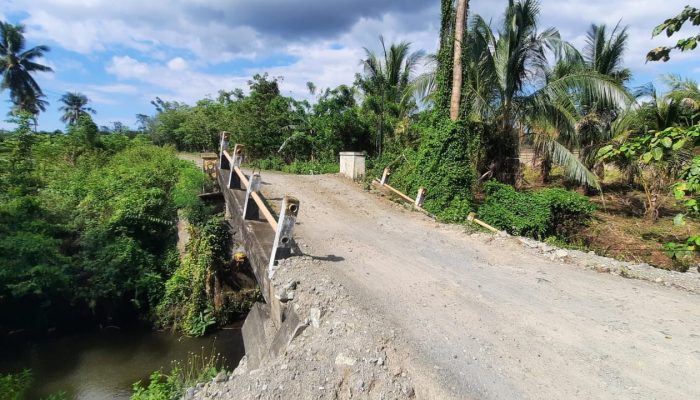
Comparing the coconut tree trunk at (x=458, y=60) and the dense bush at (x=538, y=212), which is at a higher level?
the coconut tree trunk at (x=458, y=60)

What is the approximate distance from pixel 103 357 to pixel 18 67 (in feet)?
124

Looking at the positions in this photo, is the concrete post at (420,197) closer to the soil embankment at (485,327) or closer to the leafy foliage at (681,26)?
the soil embankment at (485,327)

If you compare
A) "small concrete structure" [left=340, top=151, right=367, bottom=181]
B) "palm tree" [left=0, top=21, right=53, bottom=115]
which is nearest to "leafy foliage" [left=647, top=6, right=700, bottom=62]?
A: "small concrete structure" [left=340, top=151, right=367, bottom=181]

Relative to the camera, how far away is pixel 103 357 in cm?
830

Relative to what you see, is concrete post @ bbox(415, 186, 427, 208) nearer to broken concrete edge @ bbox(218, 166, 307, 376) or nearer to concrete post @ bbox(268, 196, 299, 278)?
broken concrete edge @ bbox(218, 166, 307, 376)

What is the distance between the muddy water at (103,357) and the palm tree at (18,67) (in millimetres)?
33082

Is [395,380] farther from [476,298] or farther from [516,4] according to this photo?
[516,4]

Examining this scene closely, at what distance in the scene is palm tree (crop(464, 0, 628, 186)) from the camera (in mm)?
12414

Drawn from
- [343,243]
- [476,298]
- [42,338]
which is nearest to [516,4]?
[343,243]

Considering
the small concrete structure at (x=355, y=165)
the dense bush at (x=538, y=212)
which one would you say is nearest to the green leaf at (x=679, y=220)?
the dense bush at (x=538, y=212)

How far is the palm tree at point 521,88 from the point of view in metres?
12.4

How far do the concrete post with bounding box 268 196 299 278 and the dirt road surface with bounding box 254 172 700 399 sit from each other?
0.91 meters

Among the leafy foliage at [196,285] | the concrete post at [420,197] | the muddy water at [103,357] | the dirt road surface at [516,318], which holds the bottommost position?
the muddy water at [103,357]

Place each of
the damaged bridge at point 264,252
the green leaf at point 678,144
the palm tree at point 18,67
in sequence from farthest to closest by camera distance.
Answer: the palm tree at point 18,67, the damaged bridge at point 264,252, the green leaf at point 678,144
